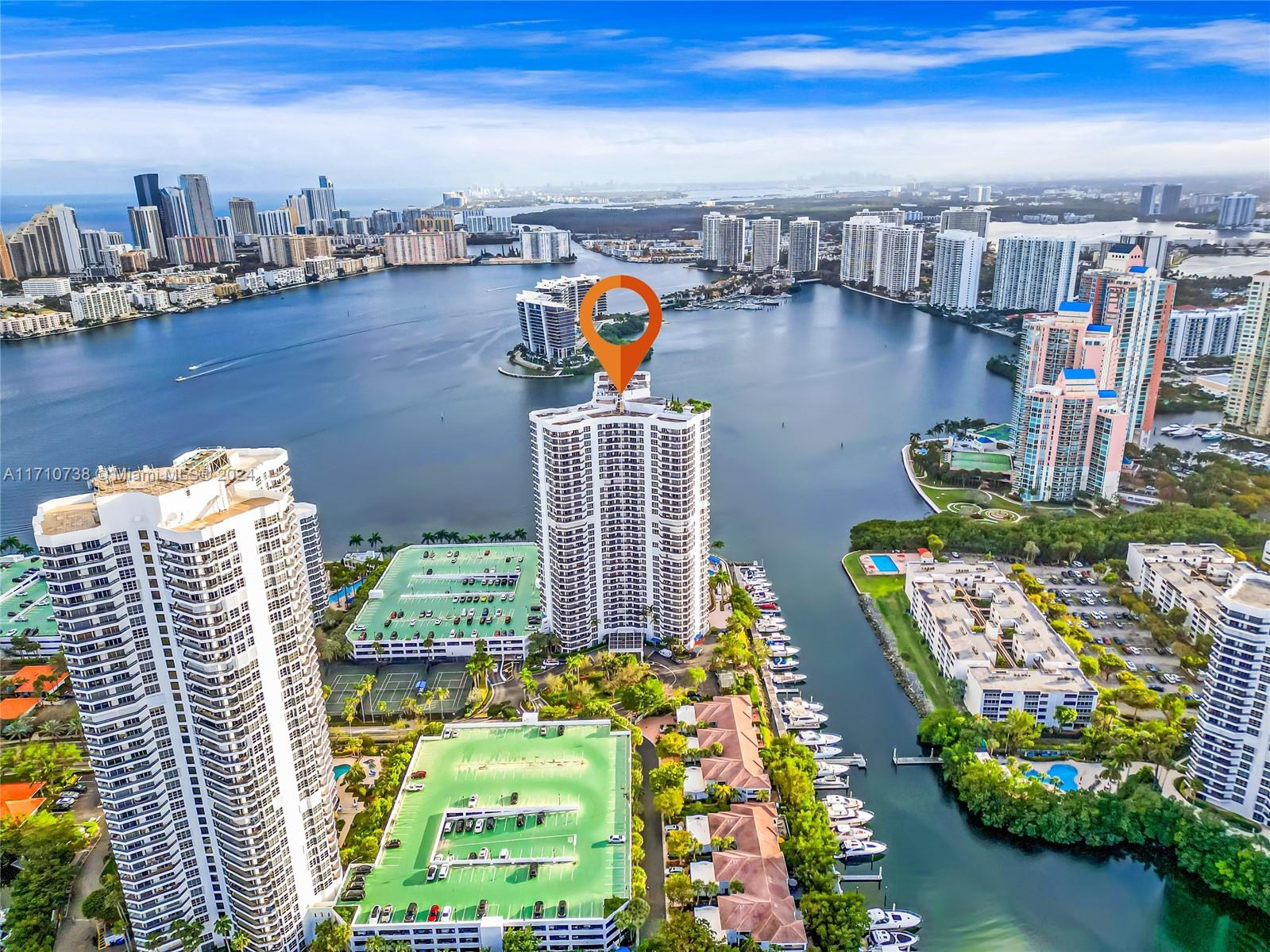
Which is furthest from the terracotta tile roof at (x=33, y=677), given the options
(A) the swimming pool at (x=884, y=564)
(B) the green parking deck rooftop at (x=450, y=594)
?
(A) the swimming pool at (x=884, y=564)

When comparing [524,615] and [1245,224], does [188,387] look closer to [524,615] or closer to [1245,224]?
[524,615]

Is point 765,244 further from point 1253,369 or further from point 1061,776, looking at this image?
point 1061,776

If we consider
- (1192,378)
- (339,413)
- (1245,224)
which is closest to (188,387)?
(339,413)

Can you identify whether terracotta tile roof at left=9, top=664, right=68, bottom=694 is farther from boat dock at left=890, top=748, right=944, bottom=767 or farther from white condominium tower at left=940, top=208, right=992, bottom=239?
white condominium tower at left=940, top=208, right=992, bottom=239

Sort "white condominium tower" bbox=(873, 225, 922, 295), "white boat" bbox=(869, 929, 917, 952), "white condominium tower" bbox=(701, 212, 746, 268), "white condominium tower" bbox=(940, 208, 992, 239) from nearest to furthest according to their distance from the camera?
"white boat" bbox=(869, 929, 917, 952) → "white condominium tower" bbox=(873, 225, 922, 295) → "white condominium tower" bbox=(940, 208, 992, 239) → "white condominium tower" bbox=(701, 212, 746, 268)

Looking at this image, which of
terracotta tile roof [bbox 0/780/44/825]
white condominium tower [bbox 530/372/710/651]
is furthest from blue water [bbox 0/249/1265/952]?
terracotta tile roof [bbox 0/780/44/825]

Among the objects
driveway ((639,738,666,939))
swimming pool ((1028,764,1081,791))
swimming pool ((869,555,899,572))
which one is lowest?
driveway ((639,738,666,939))

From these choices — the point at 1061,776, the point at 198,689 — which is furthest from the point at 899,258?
the point at 198,689
